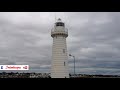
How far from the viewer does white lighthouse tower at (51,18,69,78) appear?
2905 centimetres

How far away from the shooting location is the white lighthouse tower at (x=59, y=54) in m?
29.0

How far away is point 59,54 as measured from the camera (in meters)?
29.4
